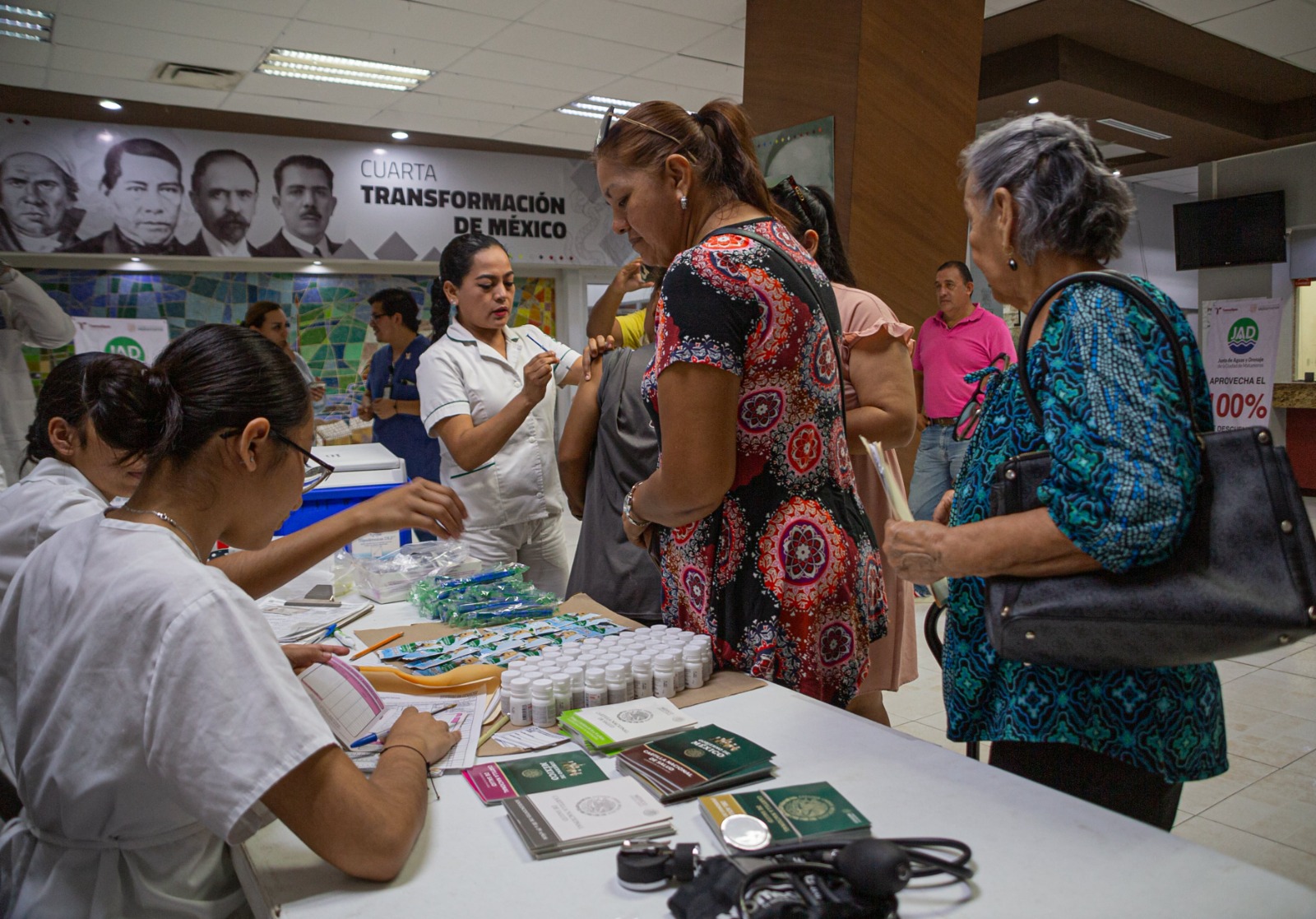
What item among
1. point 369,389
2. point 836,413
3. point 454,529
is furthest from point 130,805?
point 369,389

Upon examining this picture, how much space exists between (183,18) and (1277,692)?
6.38 m

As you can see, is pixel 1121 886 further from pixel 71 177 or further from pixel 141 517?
pixel 71 177

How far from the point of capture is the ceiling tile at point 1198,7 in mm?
5348

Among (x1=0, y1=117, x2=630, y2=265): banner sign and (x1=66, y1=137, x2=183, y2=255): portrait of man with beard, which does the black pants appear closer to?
(x1=0, y1=117, x2=630, y2=265): banner sign

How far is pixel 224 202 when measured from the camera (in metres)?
7.20

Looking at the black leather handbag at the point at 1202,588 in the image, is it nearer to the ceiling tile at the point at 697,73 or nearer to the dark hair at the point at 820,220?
the dark hair at the point at 820,220

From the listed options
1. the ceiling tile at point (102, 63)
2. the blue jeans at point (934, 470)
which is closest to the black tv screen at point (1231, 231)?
the blue jeans at point (934, 470)

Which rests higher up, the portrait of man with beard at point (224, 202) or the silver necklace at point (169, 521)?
the portrait of man with beard at point (224, 202)

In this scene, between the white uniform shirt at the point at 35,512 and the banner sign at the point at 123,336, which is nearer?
the white uniform shirt at the point at 35,512

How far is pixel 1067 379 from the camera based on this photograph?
1.07 m

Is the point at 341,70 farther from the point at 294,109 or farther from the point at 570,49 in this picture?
the point at 570,49

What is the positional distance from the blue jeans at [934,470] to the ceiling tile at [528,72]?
345 centimetres

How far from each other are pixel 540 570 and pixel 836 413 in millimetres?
1532

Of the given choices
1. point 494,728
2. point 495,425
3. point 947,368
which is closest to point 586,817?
point 494,728
